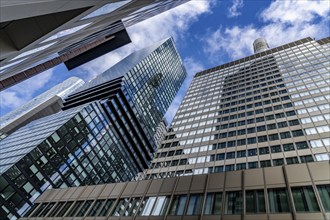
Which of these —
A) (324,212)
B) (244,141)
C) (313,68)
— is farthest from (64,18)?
(313,68)

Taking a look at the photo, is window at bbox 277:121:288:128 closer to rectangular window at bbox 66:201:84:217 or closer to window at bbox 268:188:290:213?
window at bbox 268:188:290:213

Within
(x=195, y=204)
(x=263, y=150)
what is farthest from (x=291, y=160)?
(x=195, y=204)

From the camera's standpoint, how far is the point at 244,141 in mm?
54406

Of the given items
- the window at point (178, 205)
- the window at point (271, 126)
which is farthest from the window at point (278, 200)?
the window at point (271, 126)

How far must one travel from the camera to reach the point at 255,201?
18.4 m

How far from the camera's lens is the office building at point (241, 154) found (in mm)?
18328

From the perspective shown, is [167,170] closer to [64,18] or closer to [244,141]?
[244,141]

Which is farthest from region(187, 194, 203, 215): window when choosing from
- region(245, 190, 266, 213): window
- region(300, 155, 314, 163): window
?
region(300, 155, 314, 163): window

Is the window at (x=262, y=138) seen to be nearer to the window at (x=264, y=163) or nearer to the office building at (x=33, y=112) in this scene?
the window at (x=264, y=163)

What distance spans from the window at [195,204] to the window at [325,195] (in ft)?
29.3

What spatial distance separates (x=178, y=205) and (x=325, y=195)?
11.4 meters

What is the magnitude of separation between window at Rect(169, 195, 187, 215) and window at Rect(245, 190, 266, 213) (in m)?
5.59

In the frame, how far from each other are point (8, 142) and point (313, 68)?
86.5 meters

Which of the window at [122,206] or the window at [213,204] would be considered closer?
the window at [213,204]
